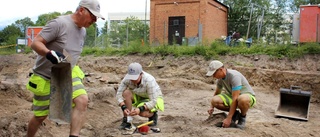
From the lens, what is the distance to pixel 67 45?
12.5 feet

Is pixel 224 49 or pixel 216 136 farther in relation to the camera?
pixel 224 49

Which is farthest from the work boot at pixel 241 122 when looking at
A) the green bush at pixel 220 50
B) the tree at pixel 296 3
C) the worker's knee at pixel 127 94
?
the tree at pixel 296 3

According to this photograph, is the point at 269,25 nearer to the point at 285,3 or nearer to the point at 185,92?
the point at 285,3

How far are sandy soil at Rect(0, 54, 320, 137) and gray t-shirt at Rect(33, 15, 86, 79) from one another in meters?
1.28

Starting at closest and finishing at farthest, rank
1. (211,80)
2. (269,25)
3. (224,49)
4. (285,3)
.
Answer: (211,80)
(224,49)
(269,25)
(285,3)

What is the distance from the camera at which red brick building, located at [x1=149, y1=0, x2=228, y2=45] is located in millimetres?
21641

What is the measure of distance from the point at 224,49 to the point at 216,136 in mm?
9056

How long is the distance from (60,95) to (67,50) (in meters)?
0.48

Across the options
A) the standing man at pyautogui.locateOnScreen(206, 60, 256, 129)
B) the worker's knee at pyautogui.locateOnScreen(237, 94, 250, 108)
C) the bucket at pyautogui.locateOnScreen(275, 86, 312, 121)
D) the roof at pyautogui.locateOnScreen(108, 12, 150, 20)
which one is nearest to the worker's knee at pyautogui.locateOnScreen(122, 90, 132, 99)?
the standing man at pyautogui.locateOnScreen(206, 60, 256, 129)

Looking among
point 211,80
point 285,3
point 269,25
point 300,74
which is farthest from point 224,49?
point 285,3

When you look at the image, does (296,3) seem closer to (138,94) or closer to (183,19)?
(183,19)

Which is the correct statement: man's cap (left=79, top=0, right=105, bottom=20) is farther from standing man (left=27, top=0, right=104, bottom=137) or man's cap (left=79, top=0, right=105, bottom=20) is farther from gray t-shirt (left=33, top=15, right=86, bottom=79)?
gray t-shirt (left=33, top=15, right=86, bottom=79)

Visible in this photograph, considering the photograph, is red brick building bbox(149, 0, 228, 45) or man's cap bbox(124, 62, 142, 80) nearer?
man's cap bbox(124, 62, 142, 80)

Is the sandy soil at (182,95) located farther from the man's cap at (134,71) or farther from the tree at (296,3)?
the tree at (296,3)
